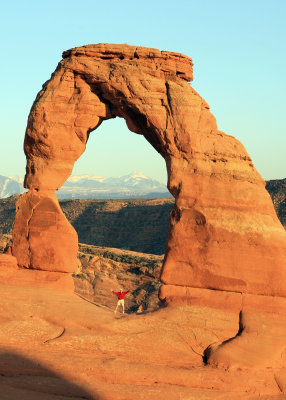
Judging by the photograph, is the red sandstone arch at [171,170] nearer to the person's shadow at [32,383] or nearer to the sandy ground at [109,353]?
the sandy ground at [109,353]

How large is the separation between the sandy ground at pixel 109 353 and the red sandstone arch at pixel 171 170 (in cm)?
136

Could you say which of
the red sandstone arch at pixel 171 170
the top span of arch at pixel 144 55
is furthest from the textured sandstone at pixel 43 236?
the top span of arch at pixel 144 55

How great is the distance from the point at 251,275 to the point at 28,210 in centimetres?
787

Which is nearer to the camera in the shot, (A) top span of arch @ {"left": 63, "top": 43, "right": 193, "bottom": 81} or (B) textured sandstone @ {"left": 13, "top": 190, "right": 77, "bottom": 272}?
(A) top span of arch @ {"left": 63, "top": 43, "right": 193, "bottom": 81}

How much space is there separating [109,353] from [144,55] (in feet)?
32.1

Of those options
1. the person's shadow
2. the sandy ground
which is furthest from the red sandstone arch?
the person's shadow

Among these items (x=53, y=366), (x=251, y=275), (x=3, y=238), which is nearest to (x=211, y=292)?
(x=251, y=275)

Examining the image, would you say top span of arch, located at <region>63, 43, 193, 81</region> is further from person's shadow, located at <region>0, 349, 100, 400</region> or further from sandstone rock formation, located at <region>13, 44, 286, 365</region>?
person's shadow, located at <region>0, 349, 100, 400</region>

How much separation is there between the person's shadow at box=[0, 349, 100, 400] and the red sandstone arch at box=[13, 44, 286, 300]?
16.5 ft

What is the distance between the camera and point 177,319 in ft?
55.8

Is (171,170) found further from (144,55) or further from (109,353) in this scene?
(109,353)

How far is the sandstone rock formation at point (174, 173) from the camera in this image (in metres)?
17.4

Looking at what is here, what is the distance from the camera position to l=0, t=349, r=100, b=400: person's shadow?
1341 centimetres

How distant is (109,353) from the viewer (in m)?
15.8
